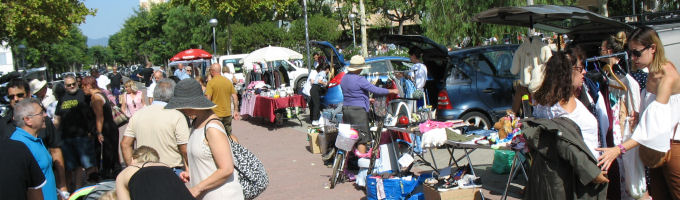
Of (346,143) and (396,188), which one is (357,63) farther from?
(396,188)

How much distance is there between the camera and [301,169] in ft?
28.9

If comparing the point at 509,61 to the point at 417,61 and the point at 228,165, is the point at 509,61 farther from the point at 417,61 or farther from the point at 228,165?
the point at 228,165

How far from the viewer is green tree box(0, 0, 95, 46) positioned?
65.2 ft

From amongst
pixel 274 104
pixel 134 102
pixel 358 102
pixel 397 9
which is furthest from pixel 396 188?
pixel 397 9

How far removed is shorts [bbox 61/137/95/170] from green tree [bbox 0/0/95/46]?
1523 cm

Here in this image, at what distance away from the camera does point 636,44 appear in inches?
155

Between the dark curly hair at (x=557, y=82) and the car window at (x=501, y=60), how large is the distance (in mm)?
5147

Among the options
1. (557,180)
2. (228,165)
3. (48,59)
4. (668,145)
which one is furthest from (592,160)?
(48,59)

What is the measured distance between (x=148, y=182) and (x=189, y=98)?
802 mm

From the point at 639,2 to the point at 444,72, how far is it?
21.8 m

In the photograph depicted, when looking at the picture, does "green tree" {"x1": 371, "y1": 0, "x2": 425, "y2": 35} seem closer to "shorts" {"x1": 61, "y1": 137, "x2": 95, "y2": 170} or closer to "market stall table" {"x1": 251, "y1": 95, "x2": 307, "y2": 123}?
"market stall table" {"x1": 251, "y1": 95, "x2": 307, "y2": 123}

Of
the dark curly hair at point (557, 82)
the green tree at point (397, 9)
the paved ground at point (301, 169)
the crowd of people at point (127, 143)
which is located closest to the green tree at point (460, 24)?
the paved ground at point (301, 169)

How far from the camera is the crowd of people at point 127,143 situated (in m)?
3.46

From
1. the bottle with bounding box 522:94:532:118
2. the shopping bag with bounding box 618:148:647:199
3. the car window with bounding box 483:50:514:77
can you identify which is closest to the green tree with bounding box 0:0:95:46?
the car window with bounding box 483:50:514:77
